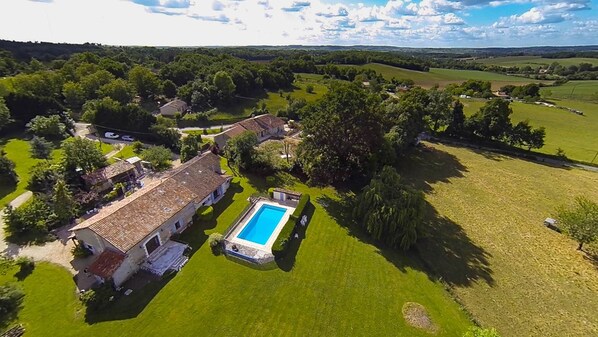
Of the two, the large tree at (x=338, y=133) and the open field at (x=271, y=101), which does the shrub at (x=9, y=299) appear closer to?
the large tree at (x=338, y=133)

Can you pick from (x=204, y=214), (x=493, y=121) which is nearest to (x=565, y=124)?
(x=493, y=121)

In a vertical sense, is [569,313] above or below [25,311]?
below

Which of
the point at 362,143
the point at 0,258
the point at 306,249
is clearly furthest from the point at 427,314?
the point at 0,258

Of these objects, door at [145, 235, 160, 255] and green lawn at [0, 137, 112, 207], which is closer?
door at [145, 235, 160, 255]

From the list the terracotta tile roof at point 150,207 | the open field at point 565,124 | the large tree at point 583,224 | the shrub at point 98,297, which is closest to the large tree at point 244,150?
the terracotta tile roof at point 150,207

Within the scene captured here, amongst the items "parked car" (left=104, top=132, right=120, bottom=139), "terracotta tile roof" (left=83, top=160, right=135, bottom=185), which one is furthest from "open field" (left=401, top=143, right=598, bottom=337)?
"parked car" (left=104, top=132, right=120, bottom=139)

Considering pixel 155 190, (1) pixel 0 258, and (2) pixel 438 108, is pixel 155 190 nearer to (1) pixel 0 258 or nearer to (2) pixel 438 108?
(1) pixel 0 258

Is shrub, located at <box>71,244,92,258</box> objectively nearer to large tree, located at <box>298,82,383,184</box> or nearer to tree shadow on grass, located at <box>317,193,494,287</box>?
large tree, located at <box>298,82,383,184</box>
